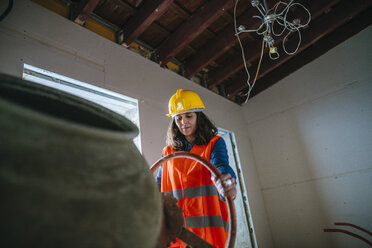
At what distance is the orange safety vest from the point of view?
1.25 meters

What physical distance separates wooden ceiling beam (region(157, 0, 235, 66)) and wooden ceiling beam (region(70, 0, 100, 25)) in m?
1.07

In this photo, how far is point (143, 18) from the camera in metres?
2.36

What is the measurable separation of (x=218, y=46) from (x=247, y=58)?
25.9 inches

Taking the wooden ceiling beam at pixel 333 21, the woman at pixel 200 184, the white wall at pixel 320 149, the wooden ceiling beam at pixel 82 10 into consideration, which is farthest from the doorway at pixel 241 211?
the wooden ceiling beam at pixel 82 10

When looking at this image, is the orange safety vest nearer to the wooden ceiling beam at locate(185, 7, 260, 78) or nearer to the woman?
the woman

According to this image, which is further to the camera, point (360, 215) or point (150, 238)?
point (360, 215)

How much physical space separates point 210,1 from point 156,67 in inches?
40.6

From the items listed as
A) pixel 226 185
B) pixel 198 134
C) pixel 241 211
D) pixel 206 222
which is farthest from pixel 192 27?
pixel 241 211

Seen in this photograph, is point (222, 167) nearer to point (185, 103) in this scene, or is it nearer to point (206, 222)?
point (206, 222)

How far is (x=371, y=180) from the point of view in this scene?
3146 millimetres

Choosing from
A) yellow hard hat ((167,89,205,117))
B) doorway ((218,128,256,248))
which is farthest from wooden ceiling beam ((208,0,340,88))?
yellow hard hat ((167,89,205,117))

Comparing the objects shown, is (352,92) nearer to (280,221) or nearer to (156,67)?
(280,221)

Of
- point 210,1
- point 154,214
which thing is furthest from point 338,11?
point 154,214

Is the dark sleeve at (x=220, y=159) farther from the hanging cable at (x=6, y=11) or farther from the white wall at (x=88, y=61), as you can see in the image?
the hanging cable at (x=6, y=11)
